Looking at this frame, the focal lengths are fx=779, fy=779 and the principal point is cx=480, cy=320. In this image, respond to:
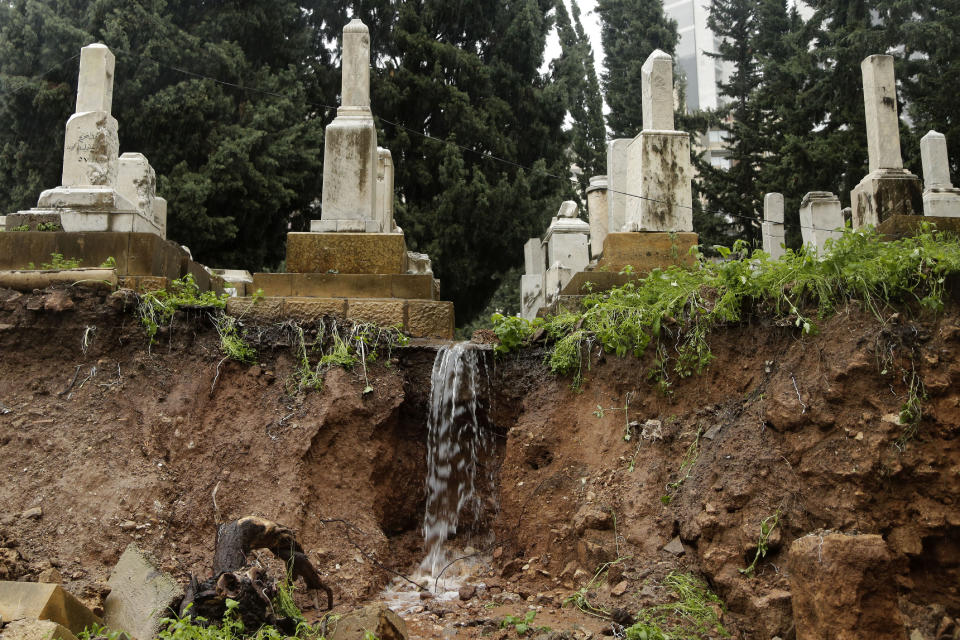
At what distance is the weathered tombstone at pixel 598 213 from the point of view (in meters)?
13.1

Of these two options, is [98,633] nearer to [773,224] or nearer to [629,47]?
[773,224]

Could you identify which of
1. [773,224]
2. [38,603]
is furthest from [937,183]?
[38,603]

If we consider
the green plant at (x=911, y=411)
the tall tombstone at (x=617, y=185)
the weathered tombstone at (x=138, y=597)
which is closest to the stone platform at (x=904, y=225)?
the tall tombstone at (x=617, y=185)

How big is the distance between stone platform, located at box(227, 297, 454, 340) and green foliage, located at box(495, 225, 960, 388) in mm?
1070

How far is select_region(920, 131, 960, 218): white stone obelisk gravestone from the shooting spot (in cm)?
1056

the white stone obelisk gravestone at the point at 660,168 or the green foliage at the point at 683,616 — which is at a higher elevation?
the white stone obelisk gravestone at the point at 660,168

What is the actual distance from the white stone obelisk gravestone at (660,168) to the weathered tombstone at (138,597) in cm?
570

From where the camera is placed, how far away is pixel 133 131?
1459 centimetres

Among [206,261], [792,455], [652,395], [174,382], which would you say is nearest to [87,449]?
[174,382]

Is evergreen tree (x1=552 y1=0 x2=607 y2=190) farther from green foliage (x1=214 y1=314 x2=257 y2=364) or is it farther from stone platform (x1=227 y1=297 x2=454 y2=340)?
green foliage (x1=214 y1=314 x2=257 y2=364)

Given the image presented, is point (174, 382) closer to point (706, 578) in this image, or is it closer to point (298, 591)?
point (298, 591)

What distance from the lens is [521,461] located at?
5910 millimetres

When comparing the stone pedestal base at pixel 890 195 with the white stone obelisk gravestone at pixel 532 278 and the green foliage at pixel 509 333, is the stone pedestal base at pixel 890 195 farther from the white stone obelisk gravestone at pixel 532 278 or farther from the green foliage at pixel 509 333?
the white stone obelisk gravestone at pixel 532 278

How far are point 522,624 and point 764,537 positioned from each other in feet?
4.77
